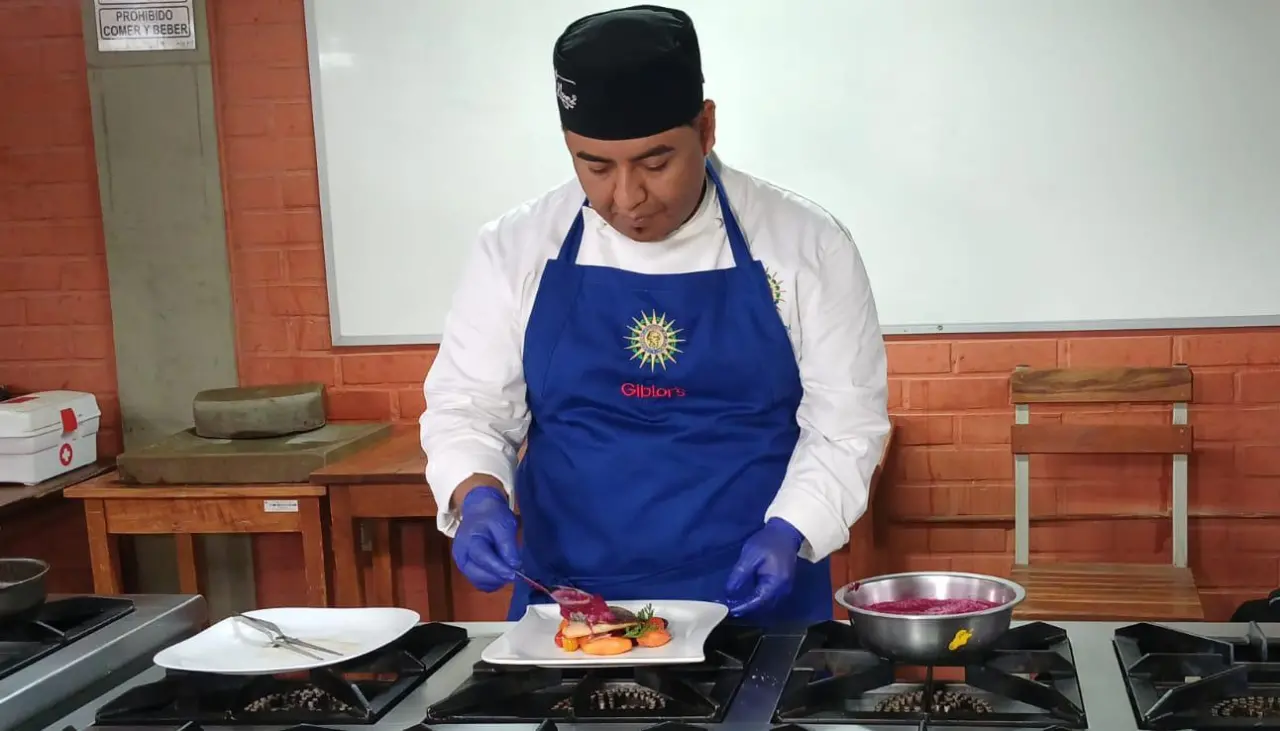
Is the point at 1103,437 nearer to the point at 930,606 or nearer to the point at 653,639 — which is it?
the point at 930,606

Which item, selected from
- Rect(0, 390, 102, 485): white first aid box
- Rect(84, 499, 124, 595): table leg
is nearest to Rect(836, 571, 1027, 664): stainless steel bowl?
Rect(84, 499, 124, 595): table leg

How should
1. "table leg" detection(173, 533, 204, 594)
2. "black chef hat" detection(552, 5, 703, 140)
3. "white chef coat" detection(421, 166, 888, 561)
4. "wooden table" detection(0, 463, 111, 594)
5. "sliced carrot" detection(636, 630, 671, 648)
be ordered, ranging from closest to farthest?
"sliced carrot" detection(636, 630, 671, 648) → "black chef hat" detection(552, 5, 703, 140) → "white chef coat" detection(421, 166, 888, 561) → "table leg" detection(173, 533, 204, 594) → "wooden table" detection(0, 463, 111, 594)

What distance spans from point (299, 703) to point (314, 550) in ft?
5.95

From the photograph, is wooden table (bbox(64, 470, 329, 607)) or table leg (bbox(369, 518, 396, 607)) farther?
table leg (bbox(369, 518, 396, 607))

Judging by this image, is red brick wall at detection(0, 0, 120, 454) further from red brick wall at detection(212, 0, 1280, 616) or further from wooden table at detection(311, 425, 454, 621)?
wooden table at detection(311, 425, 454, 621)

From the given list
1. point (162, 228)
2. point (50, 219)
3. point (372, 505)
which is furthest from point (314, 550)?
point (50, 219)

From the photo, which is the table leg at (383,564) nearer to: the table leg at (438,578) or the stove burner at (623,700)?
the table leg at (438,578)

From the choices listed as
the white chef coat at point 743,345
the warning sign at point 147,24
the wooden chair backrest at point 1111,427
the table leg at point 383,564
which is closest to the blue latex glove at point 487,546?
the white chef coat at point 743,345

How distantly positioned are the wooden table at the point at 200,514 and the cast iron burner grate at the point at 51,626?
1.37m

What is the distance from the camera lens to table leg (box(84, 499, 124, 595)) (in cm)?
327

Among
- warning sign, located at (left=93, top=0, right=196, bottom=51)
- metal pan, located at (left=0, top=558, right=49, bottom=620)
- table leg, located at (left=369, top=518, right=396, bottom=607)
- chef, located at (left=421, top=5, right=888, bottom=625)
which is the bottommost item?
table leg, located at (left=369, top=518, right=396, bottom=607)

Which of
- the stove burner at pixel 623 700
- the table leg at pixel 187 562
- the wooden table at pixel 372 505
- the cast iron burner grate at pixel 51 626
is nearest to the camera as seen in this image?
the stove burner at pixel 623 700

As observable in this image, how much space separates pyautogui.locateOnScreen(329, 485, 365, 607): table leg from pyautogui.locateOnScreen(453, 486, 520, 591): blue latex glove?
1429 millimetres

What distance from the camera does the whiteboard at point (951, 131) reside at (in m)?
3.34
